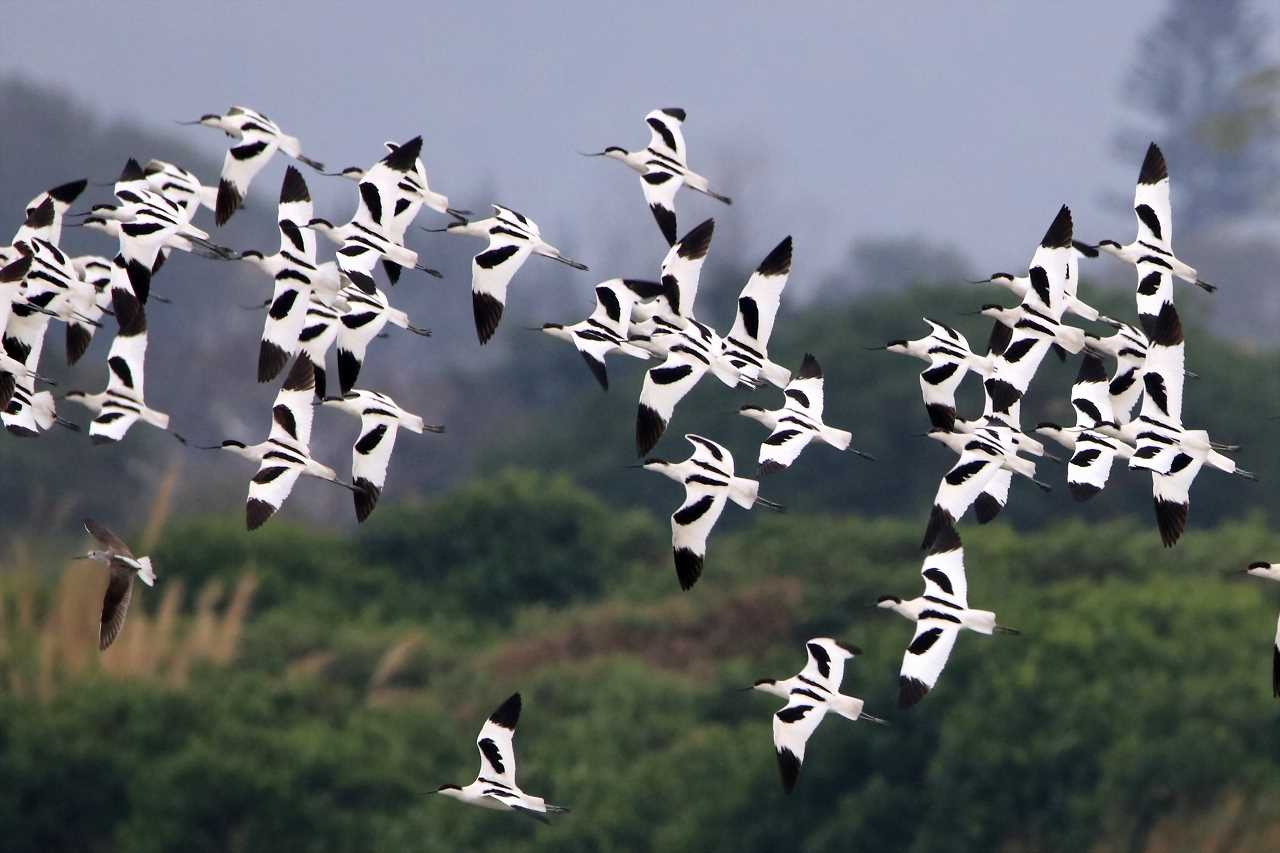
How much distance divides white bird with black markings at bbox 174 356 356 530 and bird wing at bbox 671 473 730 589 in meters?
1.40

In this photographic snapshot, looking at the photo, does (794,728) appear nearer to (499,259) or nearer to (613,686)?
(499,259)

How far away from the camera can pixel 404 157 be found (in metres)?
10.2

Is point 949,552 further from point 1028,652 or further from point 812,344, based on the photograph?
point 812,344

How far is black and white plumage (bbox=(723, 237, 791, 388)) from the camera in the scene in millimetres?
9766

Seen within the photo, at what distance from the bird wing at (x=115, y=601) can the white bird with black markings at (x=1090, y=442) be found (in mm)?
4115

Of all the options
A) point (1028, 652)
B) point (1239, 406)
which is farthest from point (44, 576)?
point (1239, 406)

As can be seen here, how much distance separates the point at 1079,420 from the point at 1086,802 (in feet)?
37.1

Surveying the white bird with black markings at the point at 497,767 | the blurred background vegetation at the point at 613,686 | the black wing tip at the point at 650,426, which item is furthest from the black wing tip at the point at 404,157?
the blurred background vegetation at the point at 613,686

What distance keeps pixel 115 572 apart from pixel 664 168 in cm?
326

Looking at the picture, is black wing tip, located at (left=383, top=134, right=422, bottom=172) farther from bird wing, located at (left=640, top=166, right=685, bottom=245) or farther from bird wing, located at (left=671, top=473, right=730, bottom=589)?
bird wing, located at (left=671, top=473, right=730, bottom=589)

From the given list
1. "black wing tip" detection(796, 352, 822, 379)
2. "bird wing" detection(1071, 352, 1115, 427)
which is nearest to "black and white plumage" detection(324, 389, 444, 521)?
"black wing tip" detection(796, 352, 822, 379)

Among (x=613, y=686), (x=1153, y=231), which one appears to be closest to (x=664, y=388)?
(x=1153, y=231)

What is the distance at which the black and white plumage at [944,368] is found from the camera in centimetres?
995

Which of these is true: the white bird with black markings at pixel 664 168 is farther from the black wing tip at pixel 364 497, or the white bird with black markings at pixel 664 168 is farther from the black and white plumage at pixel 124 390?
the black and white plumage at pixel 124 390
